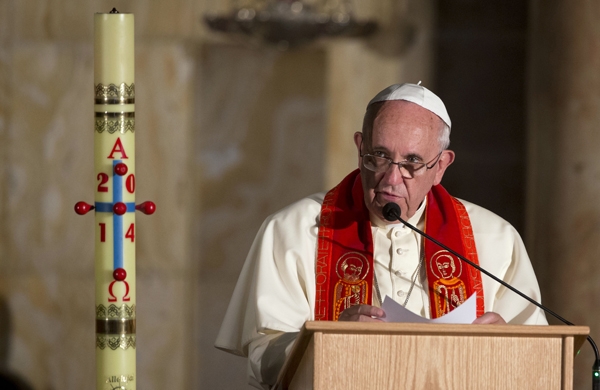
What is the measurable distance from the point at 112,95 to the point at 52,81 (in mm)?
2940

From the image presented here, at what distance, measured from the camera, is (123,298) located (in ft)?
10.1

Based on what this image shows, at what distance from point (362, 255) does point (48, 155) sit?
2943 mm

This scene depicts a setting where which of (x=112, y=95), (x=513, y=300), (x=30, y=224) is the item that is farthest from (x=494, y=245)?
(x=30, y=224)

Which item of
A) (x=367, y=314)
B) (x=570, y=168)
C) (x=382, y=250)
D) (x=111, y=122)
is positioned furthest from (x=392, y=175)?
(x=570, y=168)

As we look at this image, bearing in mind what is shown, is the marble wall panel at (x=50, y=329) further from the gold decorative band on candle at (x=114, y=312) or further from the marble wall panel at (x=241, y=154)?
the gold decorative band on candle at (x=114, y=312)

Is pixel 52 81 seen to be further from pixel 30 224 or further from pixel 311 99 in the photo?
pixel 311 99

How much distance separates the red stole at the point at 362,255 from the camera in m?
3.51

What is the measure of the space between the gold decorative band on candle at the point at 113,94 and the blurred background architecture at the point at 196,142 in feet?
9.10

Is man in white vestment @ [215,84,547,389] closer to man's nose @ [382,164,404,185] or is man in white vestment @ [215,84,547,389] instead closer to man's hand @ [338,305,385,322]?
man's nose @ [382,164,404,185]

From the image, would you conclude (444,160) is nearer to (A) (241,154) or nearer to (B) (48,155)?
(A) (241,154)

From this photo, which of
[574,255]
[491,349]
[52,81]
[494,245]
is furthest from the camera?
[52,81]

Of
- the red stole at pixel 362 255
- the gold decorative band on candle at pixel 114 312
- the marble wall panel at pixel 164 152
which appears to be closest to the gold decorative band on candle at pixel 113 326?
the gold decorative band on candle at pixel 114 312

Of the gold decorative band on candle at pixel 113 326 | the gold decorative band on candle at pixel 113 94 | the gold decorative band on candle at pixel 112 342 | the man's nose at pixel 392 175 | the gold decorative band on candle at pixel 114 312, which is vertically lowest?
the gold decorative band on candle at pixel 112 342

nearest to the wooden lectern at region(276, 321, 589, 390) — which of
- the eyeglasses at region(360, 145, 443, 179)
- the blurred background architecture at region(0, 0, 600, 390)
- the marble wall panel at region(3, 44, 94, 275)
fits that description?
the eyeglasses at region(360, 145, 443, 179)
